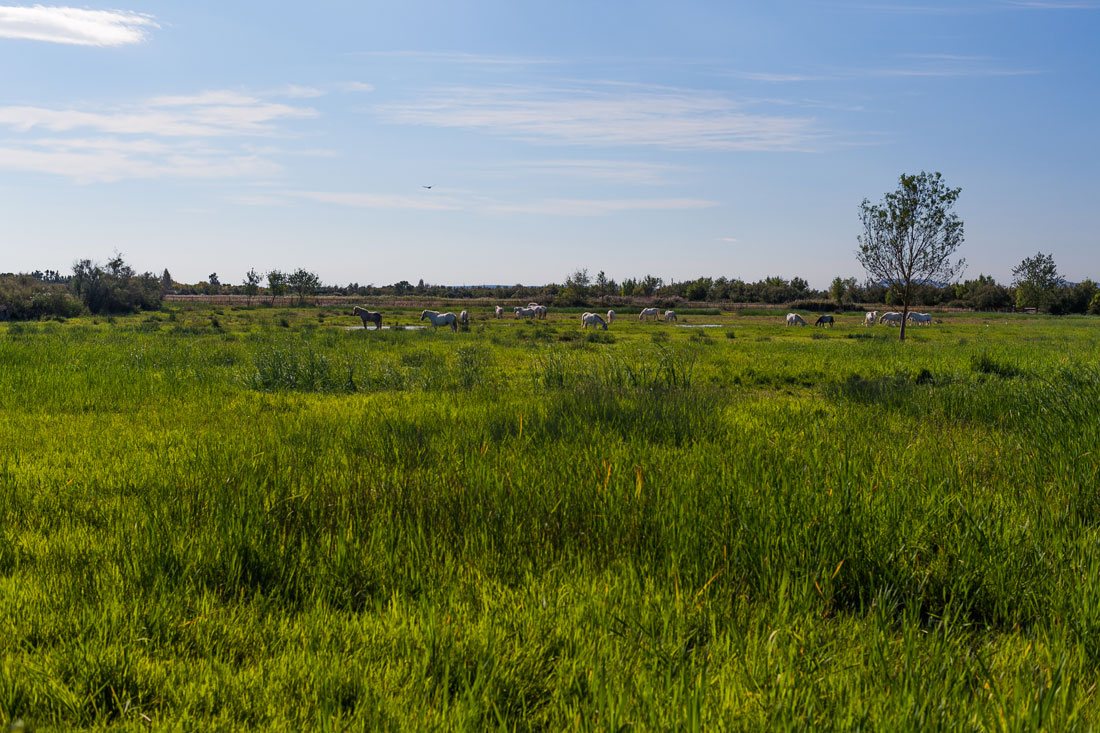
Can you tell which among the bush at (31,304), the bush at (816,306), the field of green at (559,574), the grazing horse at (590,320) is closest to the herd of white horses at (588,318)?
the grazing horse at (590,320)

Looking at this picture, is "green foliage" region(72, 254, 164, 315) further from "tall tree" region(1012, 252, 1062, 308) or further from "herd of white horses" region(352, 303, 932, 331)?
"tall tree" region(1012, 252, 1062, 308)

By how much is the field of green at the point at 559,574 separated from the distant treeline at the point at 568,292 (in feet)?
174

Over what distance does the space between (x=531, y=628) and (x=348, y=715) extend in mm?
1017

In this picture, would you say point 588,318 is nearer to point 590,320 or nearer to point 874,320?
point 590,320

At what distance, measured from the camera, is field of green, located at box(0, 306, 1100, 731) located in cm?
308

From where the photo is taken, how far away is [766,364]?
1877 centimetres

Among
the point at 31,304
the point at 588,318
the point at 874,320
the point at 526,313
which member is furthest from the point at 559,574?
the point at 31,304

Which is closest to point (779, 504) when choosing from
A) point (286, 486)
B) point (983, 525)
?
point (983, 525)

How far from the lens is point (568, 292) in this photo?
315 feet

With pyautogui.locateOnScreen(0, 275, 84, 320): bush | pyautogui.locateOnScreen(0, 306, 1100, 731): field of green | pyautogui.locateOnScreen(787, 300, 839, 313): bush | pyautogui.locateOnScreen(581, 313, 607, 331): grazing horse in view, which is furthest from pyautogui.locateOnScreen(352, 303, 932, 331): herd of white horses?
pyautogui.locateOnScreen(0, 306, 1100, 731): field of green

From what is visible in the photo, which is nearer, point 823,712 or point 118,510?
point 823,712

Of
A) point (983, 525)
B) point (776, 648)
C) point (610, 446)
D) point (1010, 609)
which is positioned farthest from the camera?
point (610, 446)

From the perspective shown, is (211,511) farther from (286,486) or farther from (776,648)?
(776,648)

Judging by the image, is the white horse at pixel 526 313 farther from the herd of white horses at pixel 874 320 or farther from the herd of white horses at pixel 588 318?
the herd of white horses at pixel 874 320
